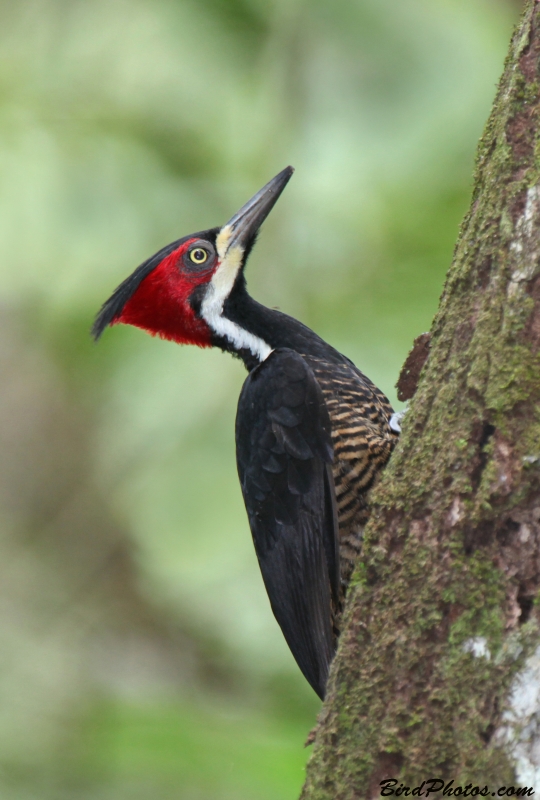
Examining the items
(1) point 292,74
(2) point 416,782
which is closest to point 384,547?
(2) point 416,782

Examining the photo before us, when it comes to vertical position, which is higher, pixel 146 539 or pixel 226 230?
pixel 226 230

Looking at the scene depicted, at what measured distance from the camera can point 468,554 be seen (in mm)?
1443

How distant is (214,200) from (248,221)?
0.55 meters

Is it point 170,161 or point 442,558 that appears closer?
point 442,558

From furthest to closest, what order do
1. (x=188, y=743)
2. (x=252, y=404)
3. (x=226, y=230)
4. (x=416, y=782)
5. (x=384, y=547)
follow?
1. (x=226, y=230)
2. (x=252, y=404)
3. (x=188, y=743)
4. (x=384, y=547)
5. (x=416, y=782)

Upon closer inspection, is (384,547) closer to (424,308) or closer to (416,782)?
(416,782)

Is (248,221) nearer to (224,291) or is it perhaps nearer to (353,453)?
(224,291)

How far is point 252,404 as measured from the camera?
276 cm

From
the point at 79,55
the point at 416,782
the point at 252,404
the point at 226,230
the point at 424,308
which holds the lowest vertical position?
the point at 416,782

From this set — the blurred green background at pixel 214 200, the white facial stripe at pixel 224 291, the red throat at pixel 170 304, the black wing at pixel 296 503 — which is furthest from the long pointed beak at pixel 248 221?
the black wing at pixel 296 503

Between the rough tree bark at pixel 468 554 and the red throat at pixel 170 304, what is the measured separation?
163 cm

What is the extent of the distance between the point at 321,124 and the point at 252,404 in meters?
1.46

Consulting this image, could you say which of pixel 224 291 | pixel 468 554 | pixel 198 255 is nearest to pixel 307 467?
pixel 224 291

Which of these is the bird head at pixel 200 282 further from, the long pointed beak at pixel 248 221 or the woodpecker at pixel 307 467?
the woodpecker at pixel 307 467
